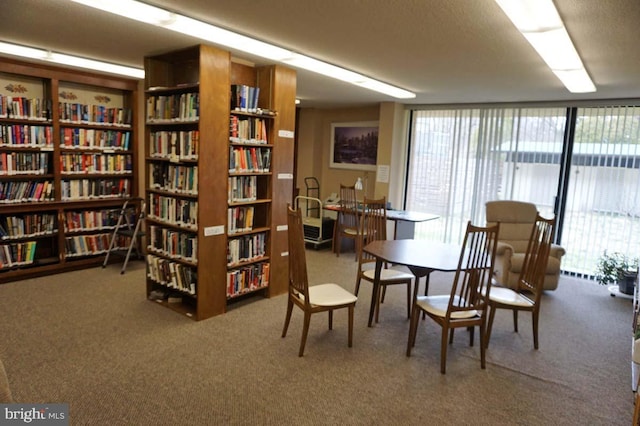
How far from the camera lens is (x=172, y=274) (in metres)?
4.03

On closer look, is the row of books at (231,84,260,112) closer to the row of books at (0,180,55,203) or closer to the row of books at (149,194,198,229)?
the row of books at (149,194,198,229)

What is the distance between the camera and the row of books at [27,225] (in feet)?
15.6

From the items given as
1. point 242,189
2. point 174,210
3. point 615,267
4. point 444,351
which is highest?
point 242,189

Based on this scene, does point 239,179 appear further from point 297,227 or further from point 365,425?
point 365,425

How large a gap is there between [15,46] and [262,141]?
242 centimetres

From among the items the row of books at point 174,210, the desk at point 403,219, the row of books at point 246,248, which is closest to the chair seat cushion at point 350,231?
the desk at point 403,219

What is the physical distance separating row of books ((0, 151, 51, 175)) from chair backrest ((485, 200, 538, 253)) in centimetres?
552

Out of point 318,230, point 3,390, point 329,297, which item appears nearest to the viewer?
point 3,390

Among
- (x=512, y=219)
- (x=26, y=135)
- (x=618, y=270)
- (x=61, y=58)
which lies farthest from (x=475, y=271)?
(x=26, y=135)

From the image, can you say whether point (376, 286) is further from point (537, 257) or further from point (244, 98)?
point (244, 98)

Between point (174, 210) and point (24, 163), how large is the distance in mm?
2244

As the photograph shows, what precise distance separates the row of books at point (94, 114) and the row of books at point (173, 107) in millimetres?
1712

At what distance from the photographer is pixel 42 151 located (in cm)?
495

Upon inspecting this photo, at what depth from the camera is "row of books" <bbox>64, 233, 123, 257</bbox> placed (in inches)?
207
